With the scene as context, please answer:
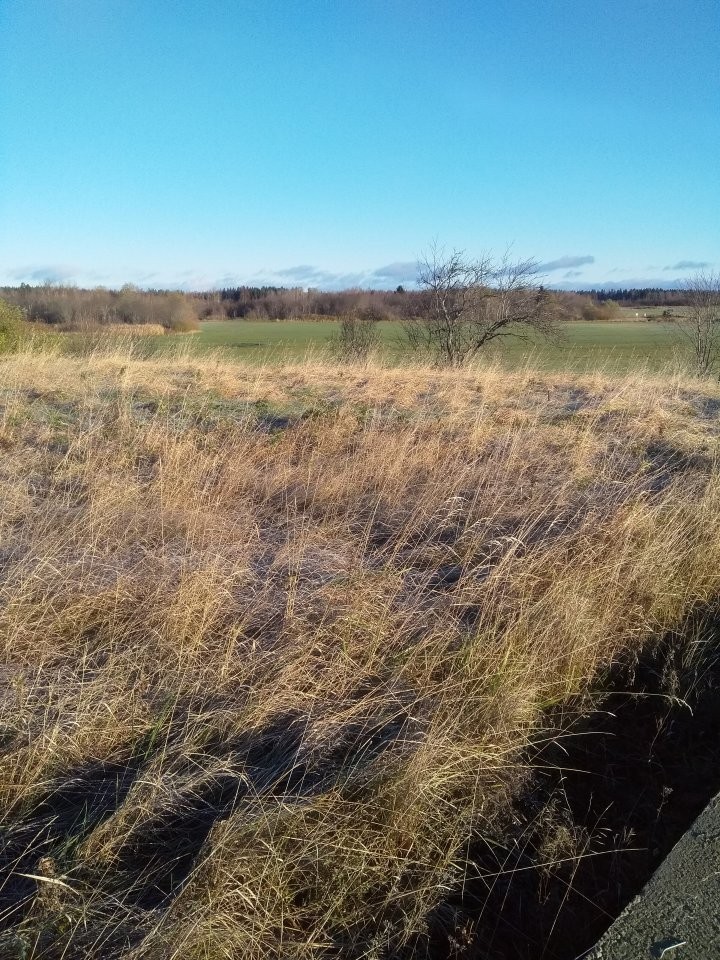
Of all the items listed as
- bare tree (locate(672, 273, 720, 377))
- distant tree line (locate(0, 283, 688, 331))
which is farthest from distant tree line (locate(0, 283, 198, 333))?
bare tree (locate(672, 273, 720, 377))

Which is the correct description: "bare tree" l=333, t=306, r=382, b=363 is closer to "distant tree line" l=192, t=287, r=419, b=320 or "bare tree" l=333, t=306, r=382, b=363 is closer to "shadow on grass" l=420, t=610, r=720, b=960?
"distant tree line" l=192, t=287, r=419, b=320

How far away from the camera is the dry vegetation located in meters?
2.15

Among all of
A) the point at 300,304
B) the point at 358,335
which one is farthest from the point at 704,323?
the point at 300,304

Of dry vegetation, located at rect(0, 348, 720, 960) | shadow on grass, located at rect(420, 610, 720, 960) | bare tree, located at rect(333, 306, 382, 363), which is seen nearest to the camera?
dry vegetation, located at rect(0, 348, 720, 960)

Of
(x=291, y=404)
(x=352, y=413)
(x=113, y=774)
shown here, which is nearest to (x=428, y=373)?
(x=291, y=404)

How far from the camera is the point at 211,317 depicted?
6631 cm

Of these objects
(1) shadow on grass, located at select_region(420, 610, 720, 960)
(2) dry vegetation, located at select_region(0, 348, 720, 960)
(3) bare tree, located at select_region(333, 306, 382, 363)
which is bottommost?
(1) shadow on grass, located at select_region(420, 610, 720, 960)

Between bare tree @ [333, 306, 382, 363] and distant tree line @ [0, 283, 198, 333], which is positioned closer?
bare tree @ [333, 306, 382, 363]

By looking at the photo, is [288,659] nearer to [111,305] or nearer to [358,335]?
[358,335]

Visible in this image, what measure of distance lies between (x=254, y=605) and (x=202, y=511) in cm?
153

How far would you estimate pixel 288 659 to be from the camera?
320 cm

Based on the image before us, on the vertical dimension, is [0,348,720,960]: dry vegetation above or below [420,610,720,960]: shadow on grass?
above

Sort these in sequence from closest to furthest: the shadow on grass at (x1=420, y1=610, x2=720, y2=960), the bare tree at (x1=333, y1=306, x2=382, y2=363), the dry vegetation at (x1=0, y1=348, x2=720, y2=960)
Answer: the dry vegetation at (x1=0, y1=348, x2=720, y2=960) → the shadow on grass at (x1=420, y1=610, x2=720, y2=960) → the bare tree at (x1=333, y1=306, x2=382, y2=363)

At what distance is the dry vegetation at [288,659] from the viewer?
2150mm
